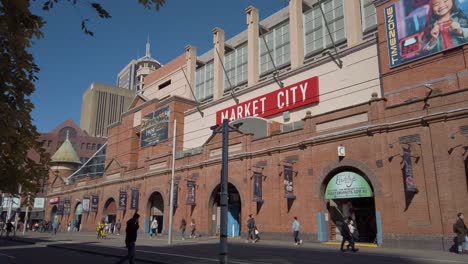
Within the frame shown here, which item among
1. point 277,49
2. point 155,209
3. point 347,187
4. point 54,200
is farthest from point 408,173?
point 54,200

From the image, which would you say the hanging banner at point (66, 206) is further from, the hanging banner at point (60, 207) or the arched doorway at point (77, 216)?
the arched doorway at point (77, 216)

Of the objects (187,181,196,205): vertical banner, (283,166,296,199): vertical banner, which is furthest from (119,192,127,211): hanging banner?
(283,166,296,199): vertical banner

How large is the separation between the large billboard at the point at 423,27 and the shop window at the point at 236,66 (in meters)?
20.6

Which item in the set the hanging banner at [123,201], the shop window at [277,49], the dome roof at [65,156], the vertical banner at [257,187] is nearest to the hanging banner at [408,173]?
the vertical banner at [257,187]

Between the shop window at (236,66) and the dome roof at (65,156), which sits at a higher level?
the shop window at (236,66)

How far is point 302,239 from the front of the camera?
2639cm

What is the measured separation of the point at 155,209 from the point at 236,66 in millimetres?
19117

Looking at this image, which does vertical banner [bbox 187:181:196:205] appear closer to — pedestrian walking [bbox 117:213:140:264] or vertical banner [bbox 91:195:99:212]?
vertical banner [bbox 91:195:99:212]

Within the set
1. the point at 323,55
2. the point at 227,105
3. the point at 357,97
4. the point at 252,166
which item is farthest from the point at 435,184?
the point at 227,105

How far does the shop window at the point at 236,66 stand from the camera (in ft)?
147

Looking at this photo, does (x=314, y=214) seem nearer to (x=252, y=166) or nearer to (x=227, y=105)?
(x=252, y=166)

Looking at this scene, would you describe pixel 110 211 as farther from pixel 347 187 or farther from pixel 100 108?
pixel 100 108

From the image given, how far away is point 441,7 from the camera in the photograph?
2397 centimetres

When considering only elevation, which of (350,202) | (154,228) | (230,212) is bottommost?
(154,228)
